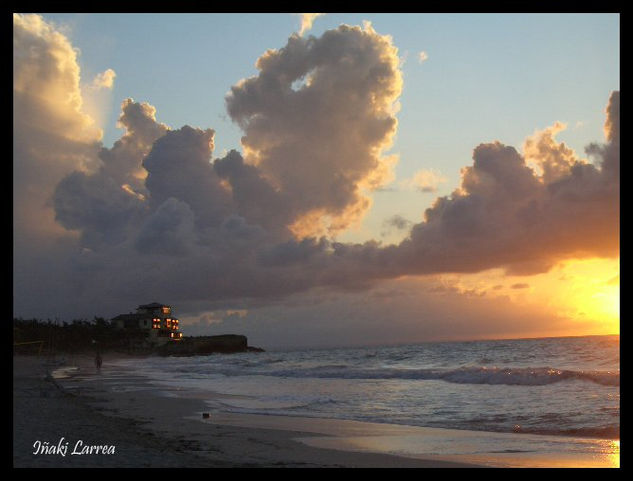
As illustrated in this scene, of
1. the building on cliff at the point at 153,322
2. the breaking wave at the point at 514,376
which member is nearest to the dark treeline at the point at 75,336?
the building on cliff at the point at 153,322

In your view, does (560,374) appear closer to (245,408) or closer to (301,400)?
(301,400)

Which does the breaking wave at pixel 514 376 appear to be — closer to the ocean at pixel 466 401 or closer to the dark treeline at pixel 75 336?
the ocean at pixel 466 401

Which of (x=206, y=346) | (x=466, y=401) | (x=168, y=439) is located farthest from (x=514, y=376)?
(x=206, y=346)

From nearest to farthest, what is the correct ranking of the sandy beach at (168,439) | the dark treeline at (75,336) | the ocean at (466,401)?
the sandy beach at (168,439), the ocean at (466,401), the dark treeline at (75,336)

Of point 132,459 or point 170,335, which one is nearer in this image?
point 132,459

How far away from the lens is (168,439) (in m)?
15.6

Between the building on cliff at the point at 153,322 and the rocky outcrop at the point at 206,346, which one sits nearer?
the rocky outcrop at the point at 206,346

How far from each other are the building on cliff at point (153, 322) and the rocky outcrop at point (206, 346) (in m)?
5.04

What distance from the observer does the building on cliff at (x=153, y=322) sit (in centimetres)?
15962

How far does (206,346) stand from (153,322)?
15.8 meters
